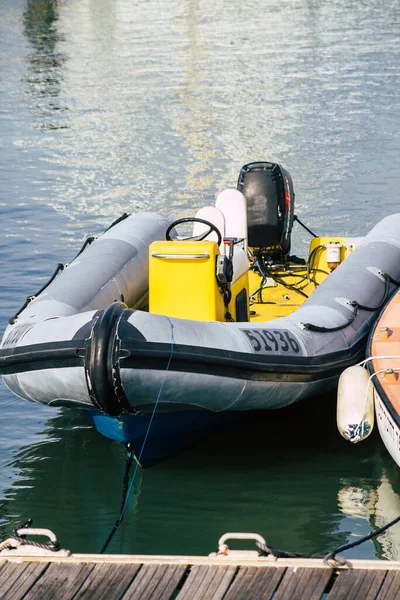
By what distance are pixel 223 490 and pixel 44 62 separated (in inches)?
874

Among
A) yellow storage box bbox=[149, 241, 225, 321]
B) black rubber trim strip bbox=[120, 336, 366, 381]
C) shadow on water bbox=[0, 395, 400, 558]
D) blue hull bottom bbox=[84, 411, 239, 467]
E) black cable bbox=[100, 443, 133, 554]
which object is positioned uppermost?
yellow storage box bbox=[149, 241, 225, 321]

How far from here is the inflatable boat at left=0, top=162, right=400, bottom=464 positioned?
18.5ft

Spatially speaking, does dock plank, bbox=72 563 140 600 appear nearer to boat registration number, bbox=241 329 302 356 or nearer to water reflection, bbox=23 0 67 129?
boat registration number, bbox=241 329 302 356

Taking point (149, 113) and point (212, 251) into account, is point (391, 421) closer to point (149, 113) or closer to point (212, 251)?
point (212, 251)

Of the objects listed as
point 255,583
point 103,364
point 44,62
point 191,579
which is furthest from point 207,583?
point 44,62

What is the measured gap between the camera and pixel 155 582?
448 cm

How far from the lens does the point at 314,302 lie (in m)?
6.88

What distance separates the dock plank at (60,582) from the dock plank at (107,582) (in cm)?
3

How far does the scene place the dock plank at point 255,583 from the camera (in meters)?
4.37

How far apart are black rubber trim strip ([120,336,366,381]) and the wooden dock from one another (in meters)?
1.22

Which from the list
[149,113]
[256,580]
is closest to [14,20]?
[149,113]

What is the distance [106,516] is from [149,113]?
13.9 meters

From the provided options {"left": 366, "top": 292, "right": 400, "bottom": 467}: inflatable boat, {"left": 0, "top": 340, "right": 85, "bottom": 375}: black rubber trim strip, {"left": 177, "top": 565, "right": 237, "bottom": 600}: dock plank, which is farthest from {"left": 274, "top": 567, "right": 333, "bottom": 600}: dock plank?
{"left": 0, "top": 340, "right": 85, "bottom": 375}: black rubber trim strip

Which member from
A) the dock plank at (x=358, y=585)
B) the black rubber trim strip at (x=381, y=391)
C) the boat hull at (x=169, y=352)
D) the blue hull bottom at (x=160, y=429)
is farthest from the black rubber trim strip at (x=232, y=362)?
the dock plank at (x=358, y=585)
